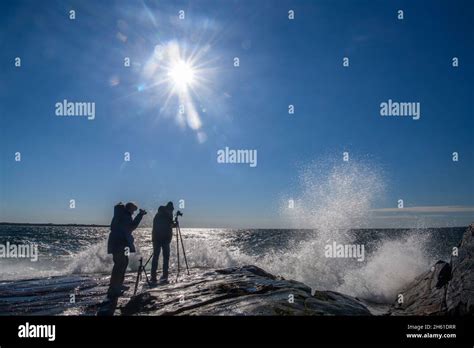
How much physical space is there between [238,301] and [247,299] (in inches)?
9.7

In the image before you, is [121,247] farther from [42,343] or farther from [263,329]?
[263,329]

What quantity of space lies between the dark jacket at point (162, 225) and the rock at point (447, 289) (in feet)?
27.2

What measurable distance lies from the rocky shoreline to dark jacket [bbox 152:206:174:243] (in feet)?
6.47

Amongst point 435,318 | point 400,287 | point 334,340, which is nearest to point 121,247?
point 334,340

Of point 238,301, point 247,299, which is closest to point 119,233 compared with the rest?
point 238,301

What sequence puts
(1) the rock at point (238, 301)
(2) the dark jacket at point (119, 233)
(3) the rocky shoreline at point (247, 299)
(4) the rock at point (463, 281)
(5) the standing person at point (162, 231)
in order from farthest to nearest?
(5) the standing person at point (162, 231)
(2) the dark jacket at point (119, 233)
(4) the rock at point (463, 281)
(3) the rocky shoreline at point (247, 299)
(1) the rock at point (238, 301)

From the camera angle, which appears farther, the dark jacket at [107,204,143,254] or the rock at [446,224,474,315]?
the dark jacket at [107,204,143,254]

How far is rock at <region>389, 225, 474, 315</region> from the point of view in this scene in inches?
272

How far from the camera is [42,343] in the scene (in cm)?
482

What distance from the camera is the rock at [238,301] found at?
632 cm

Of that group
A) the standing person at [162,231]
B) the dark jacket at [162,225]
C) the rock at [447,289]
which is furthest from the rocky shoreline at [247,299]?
the dark jacket at [162,225]

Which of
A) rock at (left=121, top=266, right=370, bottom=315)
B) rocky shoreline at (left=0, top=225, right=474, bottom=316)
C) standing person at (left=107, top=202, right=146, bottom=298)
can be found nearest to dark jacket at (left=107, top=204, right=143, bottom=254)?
standing person at (left=107, top=202, right=146, bottom=298)

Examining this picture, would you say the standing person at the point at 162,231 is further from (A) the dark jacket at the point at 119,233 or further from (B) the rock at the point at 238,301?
(A) the dark jacket at the point at 119,233

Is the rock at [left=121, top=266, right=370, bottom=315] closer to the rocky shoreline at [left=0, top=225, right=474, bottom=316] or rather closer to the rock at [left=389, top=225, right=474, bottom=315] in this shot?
the rocky shoreline at [left=0, top=225, right=474, bottom=316]
